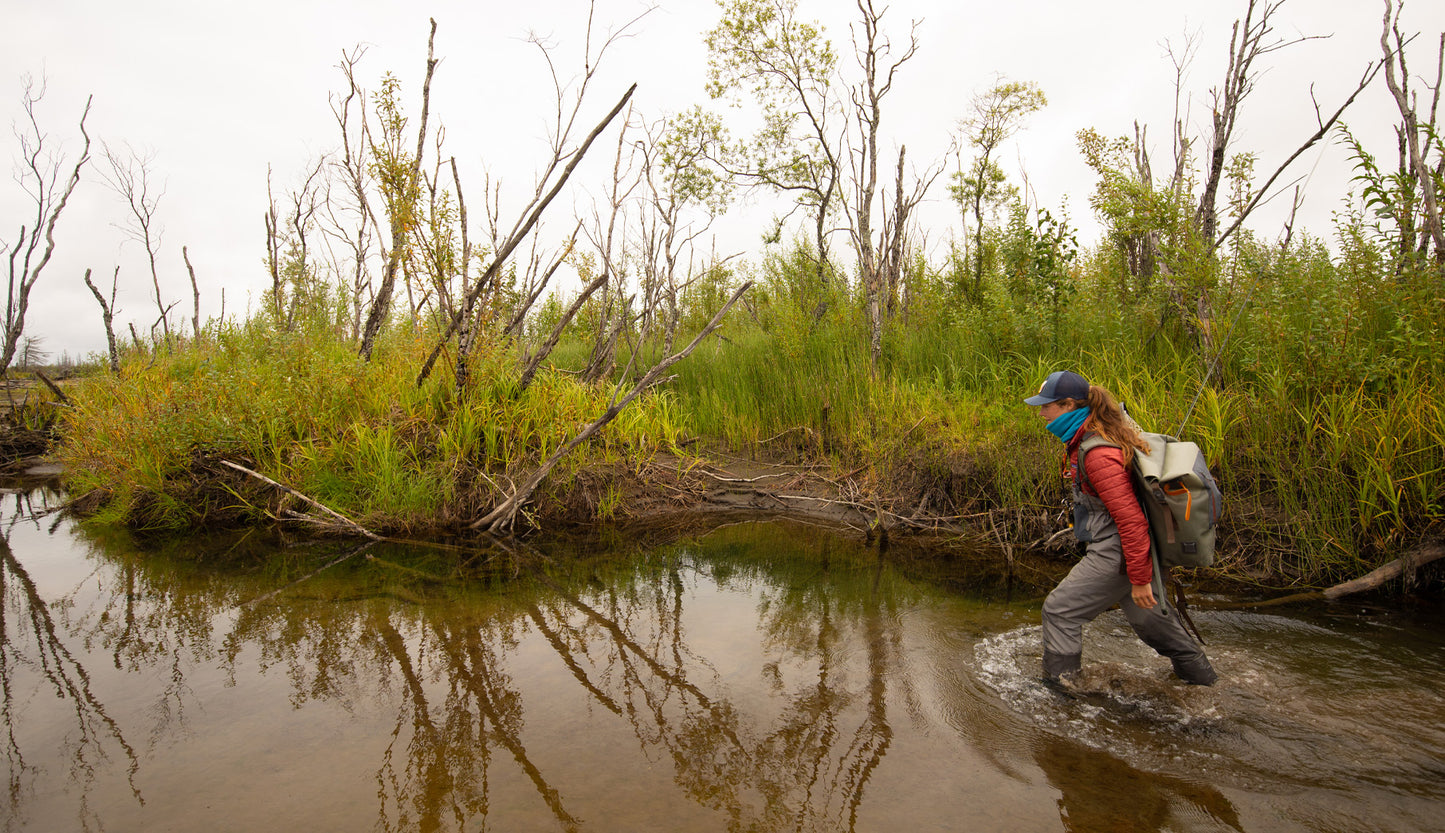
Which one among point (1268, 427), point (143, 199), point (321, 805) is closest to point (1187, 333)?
point (1268, 427)

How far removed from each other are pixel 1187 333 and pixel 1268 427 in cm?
180

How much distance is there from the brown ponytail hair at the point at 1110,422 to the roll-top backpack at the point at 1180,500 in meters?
0.07

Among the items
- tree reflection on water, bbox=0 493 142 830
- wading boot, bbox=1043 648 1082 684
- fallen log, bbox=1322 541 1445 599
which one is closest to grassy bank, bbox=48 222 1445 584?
fallen log, bbox=1322 541 1445 599

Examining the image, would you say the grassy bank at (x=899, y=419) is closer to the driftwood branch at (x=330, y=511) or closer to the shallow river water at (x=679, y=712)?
the driftwood branch at (x=330, y=511)

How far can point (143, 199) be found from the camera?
1631 centimetres

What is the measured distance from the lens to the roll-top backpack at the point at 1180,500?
331 cm

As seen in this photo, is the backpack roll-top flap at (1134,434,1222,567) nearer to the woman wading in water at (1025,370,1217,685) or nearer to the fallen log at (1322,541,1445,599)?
the woman wading in water at (1025,370,1217,685)

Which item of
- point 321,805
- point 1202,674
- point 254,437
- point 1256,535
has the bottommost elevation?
point 321,805

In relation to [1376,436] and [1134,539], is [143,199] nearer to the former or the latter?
[1134,539]

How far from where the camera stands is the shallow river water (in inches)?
110

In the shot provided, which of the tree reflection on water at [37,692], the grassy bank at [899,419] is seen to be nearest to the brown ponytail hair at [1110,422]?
the grassy bank at [899,419]

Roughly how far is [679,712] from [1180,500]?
269cm

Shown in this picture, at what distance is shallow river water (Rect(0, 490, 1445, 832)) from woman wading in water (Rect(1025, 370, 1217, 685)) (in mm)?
244

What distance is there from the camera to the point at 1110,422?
3656mm
